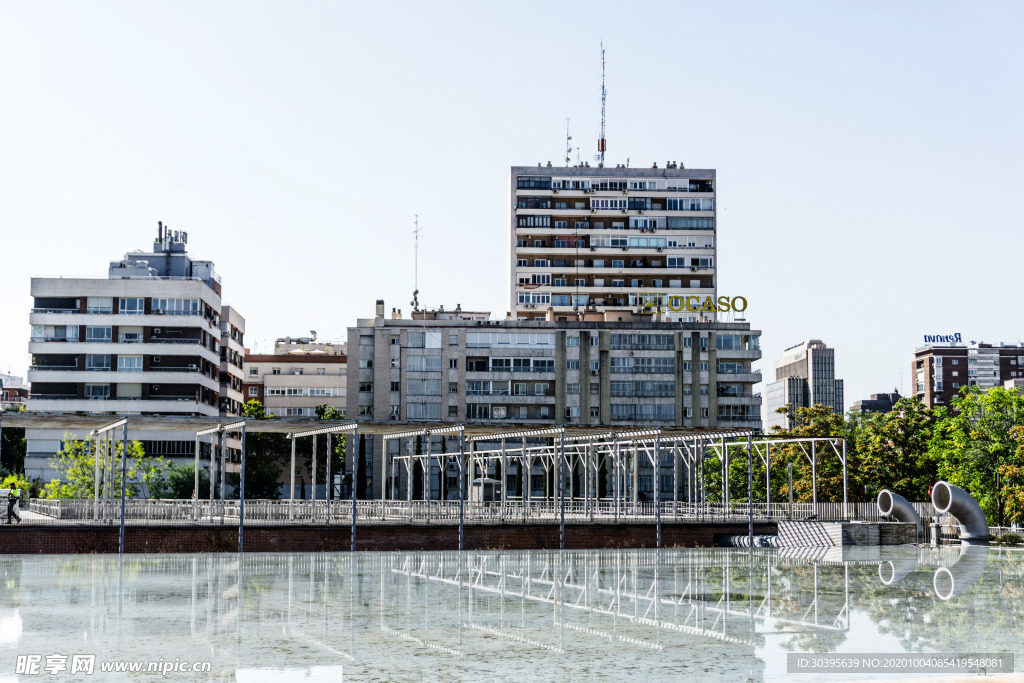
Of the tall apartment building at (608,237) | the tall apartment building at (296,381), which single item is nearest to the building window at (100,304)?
the tall apartment building at (296,381)

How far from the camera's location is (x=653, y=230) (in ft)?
430

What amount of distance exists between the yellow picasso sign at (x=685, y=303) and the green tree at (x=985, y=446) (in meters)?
53.1

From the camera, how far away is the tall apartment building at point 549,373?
107812 mm

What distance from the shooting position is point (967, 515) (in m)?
50.1

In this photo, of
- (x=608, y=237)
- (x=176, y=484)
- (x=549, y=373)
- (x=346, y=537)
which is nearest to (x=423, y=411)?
(x=549, y=373)

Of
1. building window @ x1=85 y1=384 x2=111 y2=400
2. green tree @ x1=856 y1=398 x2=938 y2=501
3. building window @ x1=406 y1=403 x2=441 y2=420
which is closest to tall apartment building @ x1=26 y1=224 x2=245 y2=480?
building window @ x1=85 y1=384 x2=111 y2=400

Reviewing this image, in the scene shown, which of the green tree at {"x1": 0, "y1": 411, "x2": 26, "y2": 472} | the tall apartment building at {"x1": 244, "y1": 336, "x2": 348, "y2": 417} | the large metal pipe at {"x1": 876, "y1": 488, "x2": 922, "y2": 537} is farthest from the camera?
Answer: the tall apartment building at {"x1": 244, "y1": 336, "x2": 348, "y2": 417}

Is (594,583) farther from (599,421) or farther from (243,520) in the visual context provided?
Result: (599,421)

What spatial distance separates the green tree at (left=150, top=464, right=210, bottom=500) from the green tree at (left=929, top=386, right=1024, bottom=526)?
54.3 metres

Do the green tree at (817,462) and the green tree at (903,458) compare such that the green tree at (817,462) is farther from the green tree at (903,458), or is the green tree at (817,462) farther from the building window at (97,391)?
the building window at (97,391)

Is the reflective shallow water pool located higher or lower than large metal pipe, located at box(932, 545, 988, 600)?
higher

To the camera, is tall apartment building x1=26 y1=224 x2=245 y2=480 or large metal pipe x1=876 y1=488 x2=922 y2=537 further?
tall apartment building x1=26 y1=224 x2=245 y2=480

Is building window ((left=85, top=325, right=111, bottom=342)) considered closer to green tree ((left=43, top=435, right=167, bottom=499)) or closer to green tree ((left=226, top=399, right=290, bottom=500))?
green tree ((left=43, top=435, right=167, bottom=499))

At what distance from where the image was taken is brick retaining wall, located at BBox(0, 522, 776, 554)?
40.0m
